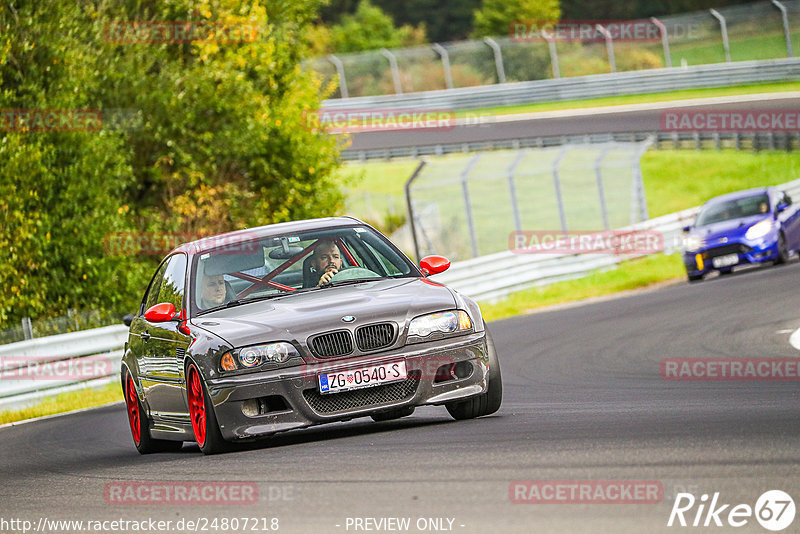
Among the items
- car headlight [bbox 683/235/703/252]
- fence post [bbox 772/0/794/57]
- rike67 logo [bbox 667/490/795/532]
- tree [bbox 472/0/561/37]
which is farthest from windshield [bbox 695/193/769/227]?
tree [bbox 472/0/561/37]

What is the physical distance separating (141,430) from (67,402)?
246 inches

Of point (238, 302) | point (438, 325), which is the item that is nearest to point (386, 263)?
point (238, 302)

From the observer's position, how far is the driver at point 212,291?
28.0 ft

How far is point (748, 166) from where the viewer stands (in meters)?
38.0

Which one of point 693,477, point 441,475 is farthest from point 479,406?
point 693,477

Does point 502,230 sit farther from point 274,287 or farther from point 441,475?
point 441,475

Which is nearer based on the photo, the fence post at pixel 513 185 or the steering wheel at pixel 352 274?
the steering wheel at pixel 352 274

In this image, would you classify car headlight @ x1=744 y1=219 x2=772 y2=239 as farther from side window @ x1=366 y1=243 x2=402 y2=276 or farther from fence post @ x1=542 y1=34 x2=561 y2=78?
fence post @ x1=542 y1=34 x2=561 y2=78

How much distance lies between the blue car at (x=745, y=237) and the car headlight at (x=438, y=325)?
13672mm

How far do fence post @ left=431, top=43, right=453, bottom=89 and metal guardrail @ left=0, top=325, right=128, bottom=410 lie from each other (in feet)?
93.3

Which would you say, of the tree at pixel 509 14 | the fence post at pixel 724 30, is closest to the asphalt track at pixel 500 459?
the fence post at pixel 724 30

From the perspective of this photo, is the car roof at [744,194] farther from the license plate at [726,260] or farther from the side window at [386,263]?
the side window at [386,263]

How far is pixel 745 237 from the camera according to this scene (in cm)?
2072

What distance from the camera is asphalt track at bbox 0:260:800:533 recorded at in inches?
205
